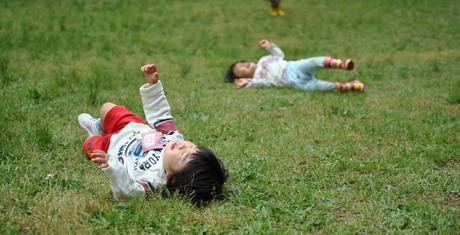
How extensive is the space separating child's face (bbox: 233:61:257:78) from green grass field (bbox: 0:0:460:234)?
291 millimetres

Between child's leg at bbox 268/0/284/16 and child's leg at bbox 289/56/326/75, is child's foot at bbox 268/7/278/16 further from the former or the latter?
child's leg at bbox 289/56/326/75

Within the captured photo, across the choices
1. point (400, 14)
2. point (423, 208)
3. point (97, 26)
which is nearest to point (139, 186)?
point (423, 208)

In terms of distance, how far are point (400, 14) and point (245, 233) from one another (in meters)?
12.0

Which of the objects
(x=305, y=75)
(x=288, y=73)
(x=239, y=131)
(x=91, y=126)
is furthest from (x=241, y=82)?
(x=91, y=126)

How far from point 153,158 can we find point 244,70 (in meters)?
3.66

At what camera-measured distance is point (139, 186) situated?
103 inches

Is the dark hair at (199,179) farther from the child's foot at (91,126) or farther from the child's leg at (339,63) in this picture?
Result: the child's leg at (339,63)

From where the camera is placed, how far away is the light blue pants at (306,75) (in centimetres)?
576

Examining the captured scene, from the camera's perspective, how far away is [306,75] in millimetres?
5902

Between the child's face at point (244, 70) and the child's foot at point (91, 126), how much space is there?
2.94 m

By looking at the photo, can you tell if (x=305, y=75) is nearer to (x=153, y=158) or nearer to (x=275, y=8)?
(x=153, y=158)

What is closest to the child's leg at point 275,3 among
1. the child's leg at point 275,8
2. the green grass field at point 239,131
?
the child's leg at point 275,8

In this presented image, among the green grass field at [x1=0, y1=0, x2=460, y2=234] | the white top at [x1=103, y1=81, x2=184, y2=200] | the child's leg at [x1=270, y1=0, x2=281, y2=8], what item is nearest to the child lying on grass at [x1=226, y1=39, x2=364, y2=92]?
the green grass field at [x1=0, y1=0, x2=460, y2=234]

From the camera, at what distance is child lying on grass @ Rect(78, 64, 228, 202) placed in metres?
2.57
